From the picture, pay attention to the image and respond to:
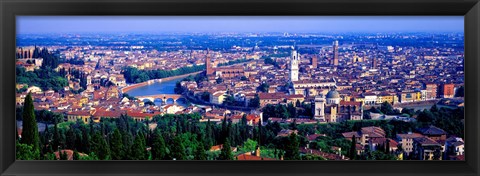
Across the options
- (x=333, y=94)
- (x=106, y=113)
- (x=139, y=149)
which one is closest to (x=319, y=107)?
(x=333, y=94)

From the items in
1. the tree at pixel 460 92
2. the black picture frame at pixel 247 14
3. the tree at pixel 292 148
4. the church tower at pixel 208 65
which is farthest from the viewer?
the church tower at pixel 208 65

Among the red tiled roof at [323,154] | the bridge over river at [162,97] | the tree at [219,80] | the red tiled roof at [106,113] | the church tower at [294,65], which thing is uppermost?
the church tower at [294,65]

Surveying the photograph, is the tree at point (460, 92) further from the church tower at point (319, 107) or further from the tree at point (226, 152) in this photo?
the tree at point (226, 152)

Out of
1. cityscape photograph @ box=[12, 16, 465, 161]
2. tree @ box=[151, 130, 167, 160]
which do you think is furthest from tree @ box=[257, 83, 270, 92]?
tree @ box=[151, 130, 167, 160]

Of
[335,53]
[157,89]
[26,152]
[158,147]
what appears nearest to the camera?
[26,152]

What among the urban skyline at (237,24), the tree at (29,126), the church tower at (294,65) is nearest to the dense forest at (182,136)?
the tree at (29,126)

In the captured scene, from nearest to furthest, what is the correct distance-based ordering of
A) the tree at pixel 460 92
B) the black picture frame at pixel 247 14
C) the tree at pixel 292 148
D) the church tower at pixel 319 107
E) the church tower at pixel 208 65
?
1. the black picture frame at pixel 247 14
2. the tree at pixel 460 92
3. the tree at pixel 292 148
4. the church tower at pixel 319 107
5. the church tower at pixel 208 65

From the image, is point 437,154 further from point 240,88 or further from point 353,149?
point 240,88
